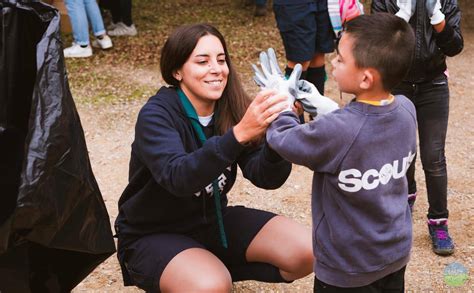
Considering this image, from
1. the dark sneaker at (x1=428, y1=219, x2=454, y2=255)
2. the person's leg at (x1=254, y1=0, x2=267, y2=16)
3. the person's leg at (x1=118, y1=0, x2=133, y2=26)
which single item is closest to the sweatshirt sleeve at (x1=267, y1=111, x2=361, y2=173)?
the dark sneaker at (x1=428, y1=219, x2=454, y2=255)

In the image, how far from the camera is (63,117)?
1.96 m

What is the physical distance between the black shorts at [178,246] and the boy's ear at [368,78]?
91 centimetres

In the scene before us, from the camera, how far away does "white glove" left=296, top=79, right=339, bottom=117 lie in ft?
6.64

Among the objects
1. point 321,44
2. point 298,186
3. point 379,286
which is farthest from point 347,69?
point 321,44

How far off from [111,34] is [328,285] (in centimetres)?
535

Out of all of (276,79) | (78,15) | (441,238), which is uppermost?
(276,79)

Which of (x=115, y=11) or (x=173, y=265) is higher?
(x=173, y=265)

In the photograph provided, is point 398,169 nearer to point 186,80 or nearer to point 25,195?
point 186,80

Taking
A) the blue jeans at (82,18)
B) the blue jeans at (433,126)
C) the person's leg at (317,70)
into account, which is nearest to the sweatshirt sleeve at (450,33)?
the blue jeans at (433,126)

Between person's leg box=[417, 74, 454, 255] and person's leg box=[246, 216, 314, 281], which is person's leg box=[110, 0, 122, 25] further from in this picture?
person's leg box=[246, 216, 314, 281]

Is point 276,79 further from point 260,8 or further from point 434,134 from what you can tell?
point 260,8

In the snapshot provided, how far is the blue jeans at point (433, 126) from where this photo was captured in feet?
9.76

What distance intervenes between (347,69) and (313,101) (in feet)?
0.82

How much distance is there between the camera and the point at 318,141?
180 cm
